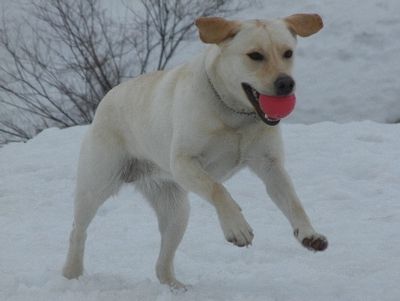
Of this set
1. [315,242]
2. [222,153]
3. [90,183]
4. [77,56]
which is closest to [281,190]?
[222,153]

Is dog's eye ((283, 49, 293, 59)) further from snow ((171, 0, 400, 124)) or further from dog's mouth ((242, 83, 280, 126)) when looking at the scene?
snow ((171, 0, 400, 124))

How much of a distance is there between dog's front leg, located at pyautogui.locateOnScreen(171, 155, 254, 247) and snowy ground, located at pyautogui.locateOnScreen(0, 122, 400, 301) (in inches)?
19.5

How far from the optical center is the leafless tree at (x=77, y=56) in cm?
1505

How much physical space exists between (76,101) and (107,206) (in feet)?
25.0

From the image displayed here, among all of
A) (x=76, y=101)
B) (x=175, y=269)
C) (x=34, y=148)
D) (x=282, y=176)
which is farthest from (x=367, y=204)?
(x=76, y=101)

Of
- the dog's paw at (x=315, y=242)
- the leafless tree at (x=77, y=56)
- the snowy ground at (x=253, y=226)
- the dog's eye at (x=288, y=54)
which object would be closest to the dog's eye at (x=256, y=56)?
the dog's eye at (x=288, y=54)

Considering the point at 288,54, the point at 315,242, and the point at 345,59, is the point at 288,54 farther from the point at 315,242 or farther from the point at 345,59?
the point at 345,59

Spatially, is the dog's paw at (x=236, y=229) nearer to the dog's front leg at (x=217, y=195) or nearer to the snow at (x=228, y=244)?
the dog's front leg at (x=217, y=195)

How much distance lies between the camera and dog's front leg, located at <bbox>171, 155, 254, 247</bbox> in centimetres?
412

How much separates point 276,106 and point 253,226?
288 centimetres

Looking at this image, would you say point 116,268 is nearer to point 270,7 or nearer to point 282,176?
point 282,176

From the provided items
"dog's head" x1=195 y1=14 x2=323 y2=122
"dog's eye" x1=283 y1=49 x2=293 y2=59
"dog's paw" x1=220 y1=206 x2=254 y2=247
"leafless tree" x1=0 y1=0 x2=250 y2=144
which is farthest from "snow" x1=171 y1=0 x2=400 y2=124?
"dog's paw" x1=220 y1=206 x2=254 y2=247

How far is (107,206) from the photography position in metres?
7.79

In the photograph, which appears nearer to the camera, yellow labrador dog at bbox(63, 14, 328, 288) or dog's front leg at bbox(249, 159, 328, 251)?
yellow labrador dog at bbox(63, 14, 328, 288)
